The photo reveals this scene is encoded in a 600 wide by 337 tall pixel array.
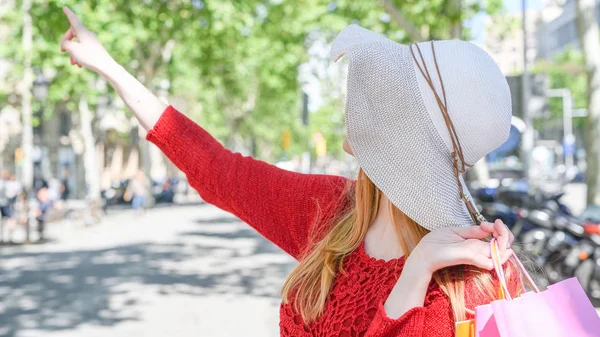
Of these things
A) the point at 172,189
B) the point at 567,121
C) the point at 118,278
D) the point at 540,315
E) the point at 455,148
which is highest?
the point at 455,148

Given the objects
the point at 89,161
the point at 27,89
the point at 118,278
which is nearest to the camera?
the point at 118,278

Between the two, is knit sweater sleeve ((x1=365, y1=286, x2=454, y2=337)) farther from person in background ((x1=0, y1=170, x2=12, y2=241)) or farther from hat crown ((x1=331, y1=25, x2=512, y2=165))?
person in background ((x1=0, y1=170, x2=12, y2=241))

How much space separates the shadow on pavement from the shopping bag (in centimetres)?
704

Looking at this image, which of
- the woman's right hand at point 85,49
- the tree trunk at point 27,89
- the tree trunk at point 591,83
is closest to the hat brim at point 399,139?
the woman's right hand at point 85,49

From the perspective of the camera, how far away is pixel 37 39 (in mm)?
23938

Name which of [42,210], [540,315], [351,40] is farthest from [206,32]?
[540,315]

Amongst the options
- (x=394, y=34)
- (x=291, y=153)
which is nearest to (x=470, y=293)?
(x=394, y=34)

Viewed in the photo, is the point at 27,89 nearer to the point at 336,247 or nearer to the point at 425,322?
the point at 336,247

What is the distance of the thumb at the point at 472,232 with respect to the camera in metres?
1.46

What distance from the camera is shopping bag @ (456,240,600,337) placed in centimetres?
133

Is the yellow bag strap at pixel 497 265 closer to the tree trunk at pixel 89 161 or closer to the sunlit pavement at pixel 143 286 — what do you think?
the sunlit pavement at pixel 143 286

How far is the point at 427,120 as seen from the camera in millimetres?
1539

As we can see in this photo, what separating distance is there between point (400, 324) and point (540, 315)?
0.27m

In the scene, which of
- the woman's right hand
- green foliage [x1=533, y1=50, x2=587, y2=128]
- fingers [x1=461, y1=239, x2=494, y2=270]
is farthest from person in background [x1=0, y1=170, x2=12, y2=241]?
green foliage [x1=533, y1=50, x2=587, y2=128]
